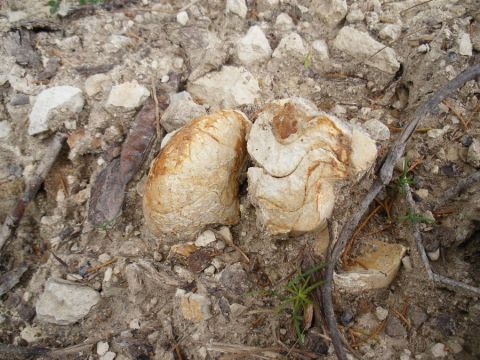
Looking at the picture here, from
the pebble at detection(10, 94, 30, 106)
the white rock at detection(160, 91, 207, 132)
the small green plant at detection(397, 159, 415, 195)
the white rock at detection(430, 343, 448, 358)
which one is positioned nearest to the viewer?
the white rock at detection(430, 343, 448, 358)

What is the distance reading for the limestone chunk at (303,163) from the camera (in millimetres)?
1895

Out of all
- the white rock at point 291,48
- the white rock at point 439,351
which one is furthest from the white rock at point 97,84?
the white rock at point 439,351

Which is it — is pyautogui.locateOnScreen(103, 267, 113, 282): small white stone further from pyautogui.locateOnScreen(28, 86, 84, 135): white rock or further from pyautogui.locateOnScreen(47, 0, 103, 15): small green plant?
pyautogui.locateOnScreen(47, 0, 103, 15): small green plant

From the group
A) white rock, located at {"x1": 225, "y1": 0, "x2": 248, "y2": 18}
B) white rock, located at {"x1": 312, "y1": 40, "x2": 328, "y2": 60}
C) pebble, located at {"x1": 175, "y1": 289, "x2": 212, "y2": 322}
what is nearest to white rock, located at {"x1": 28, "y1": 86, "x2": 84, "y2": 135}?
white rock, located at {"x1": 225, "y1": 0, "x2": 248, "y2": 18}

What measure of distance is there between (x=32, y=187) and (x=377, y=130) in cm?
217

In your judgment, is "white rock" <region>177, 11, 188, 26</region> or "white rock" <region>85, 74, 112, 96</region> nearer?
"white rock" <region>85, 74, 112, 96</region>

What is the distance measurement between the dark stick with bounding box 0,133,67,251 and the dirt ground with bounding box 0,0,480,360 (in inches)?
2.6

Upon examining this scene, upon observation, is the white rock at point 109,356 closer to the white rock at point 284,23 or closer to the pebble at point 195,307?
the pebble at point 195,307

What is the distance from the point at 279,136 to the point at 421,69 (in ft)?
3.54

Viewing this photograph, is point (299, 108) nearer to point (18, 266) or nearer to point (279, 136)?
point (279, 136)

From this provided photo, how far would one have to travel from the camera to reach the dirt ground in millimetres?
1960

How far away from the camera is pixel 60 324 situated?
→ 2.16m

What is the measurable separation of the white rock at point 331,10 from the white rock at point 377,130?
84 cm

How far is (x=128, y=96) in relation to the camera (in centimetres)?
254
